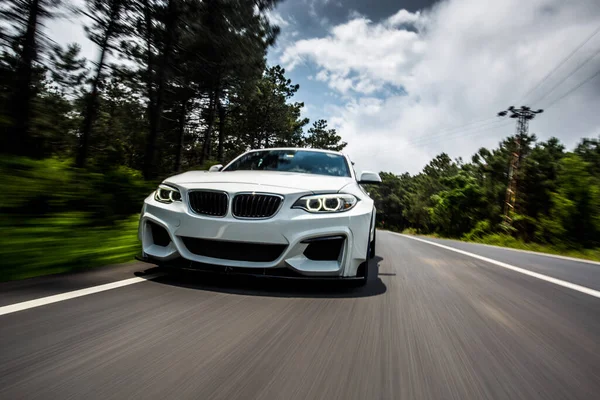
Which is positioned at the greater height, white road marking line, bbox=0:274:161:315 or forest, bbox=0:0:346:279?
forest, bbox=0:0:346:279

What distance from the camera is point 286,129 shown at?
33.2m

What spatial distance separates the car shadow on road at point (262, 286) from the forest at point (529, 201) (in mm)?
14846

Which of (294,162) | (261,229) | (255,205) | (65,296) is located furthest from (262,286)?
(294,162)

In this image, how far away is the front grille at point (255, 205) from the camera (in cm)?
289

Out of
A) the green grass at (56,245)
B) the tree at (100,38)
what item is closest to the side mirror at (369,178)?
the green grass at (56,245)

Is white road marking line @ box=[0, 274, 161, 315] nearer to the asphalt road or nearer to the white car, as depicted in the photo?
the asphalt road

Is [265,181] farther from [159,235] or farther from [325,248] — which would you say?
[159,235]

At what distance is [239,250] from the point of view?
2.86 meters

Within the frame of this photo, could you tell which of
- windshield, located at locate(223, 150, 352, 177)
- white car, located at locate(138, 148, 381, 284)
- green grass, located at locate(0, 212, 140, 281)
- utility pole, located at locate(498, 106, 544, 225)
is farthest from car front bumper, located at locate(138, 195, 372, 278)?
utility pole, located at locate(498, 106, 544, 225)

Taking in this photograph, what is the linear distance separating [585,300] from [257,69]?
11177mm

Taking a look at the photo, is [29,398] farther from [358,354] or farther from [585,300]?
[585,300]

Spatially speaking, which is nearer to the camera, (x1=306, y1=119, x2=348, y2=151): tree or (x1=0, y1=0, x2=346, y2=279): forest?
(x1=0, y1=0, x2=346, y2=279): forest

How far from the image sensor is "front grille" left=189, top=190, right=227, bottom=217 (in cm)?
294

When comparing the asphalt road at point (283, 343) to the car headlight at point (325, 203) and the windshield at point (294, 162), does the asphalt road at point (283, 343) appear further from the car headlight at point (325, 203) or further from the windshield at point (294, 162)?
the windshield at point (294, 162)
